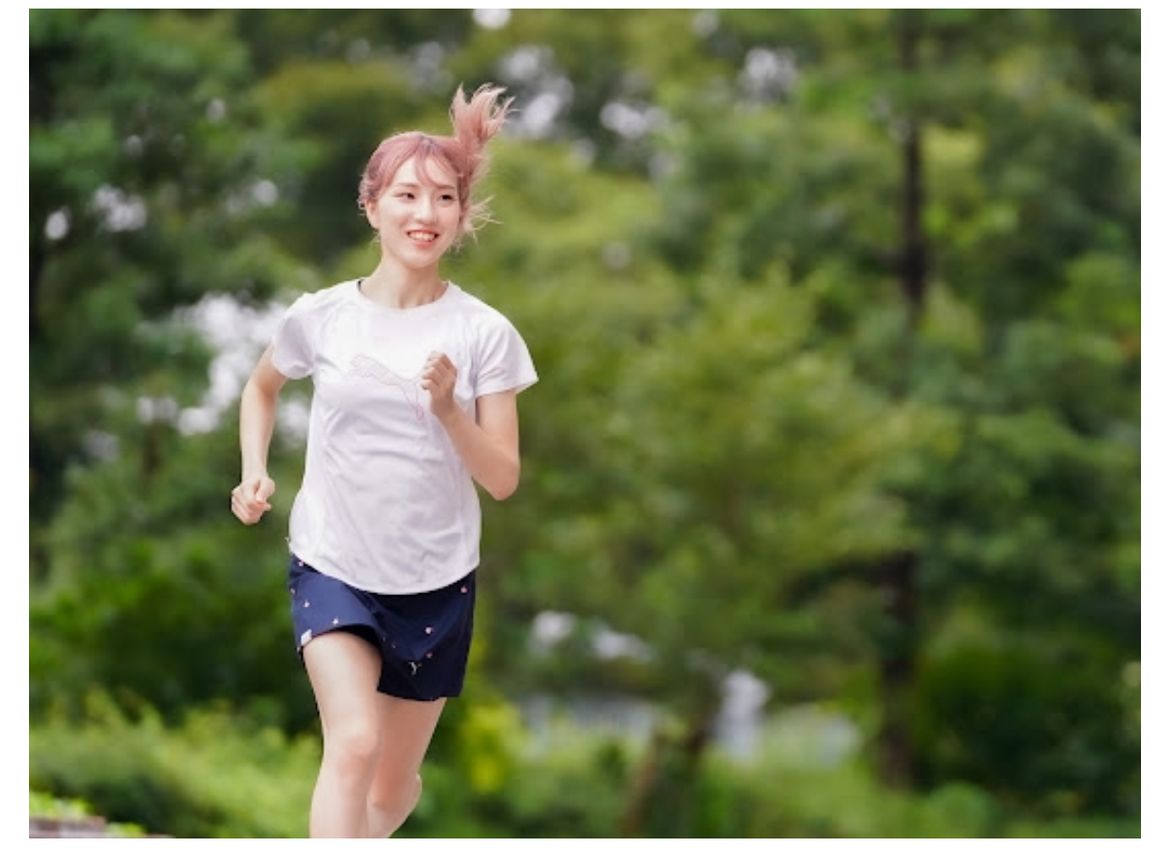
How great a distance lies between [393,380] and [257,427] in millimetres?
287

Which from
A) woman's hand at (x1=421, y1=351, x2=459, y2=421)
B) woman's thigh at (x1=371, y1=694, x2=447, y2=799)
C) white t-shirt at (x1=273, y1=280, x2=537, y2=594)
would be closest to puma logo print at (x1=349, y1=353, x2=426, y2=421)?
white t-shirt at (x1=273, y1=280, x2=537, y2=594)

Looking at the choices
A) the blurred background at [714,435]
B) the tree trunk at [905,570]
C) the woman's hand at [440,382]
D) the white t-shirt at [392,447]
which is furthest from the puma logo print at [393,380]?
the tree trunk at [905,570]

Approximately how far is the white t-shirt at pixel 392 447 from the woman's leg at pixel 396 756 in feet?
0.70

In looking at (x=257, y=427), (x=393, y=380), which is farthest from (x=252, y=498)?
(x=393, y=380)

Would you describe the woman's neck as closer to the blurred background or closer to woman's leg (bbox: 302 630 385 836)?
woman's leg (bbox: 302 630 385 836)

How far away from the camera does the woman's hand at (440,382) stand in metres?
2.60

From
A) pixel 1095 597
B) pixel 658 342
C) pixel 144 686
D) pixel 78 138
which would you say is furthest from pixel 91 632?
pixel 1095 597

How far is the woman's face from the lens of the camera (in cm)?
282

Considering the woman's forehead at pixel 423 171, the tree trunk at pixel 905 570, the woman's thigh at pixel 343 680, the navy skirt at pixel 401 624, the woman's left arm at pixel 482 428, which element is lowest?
the woman's thigh at pixel 343 680

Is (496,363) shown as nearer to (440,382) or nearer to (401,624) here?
(440,382)

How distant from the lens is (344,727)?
267 centimetres

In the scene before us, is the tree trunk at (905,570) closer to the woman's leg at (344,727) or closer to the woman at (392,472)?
the woman at (392,472)

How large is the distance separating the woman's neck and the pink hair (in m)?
0.11

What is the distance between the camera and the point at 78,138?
30.8ft
